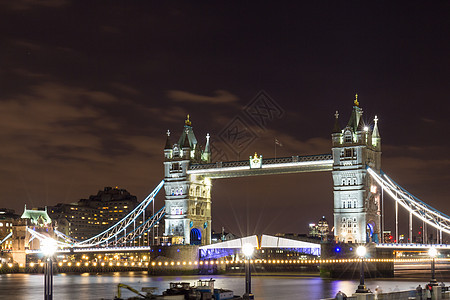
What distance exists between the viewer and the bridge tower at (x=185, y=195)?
324ft

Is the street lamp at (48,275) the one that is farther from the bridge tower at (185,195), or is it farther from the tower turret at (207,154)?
the tower turret at (207,154)

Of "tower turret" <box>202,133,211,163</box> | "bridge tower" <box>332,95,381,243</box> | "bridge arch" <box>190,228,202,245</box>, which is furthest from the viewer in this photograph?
"tower turret" <box>202,133,211,163</box>

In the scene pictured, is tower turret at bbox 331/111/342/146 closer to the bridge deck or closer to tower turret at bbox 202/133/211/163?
the bridge deck

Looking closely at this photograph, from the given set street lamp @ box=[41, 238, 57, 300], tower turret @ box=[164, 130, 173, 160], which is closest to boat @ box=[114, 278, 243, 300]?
street lamp @ box=[41, 238, 57, 300]

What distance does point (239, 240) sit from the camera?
95438 millimetres

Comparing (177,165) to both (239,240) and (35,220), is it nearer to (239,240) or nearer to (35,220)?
(239,240)

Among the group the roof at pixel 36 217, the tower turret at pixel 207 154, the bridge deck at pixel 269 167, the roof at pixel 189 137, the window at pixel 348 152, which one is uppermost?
the roof at pixel 189 137

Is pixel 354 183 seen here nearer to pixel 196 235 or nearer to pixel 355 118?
pixel 355 118

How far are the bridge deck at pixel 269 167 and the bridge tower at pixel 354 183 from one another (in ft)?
7.01

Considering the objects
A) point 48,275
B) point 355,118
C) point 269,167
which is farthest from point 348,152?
point 48,275

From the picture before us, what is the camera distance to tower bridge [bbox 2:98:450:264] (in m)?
85.0

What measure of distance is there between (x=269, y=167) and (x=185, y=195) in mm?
14043

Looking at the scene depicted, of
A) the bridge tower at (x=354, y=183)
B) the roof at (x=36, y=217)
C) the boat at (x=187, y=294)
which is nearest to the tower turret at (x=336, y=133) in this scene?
the bridge tower at (x=354, y=183)

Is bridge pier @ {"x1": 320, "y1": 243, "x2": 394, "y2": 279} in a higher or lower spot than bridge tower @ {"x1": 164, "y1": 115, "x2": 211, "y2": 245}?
lower
